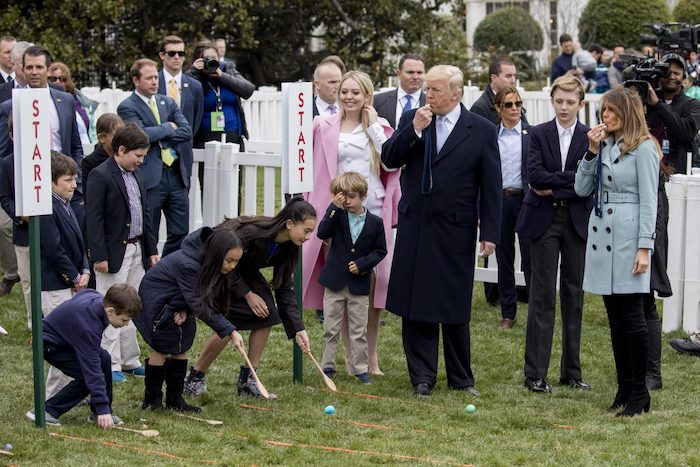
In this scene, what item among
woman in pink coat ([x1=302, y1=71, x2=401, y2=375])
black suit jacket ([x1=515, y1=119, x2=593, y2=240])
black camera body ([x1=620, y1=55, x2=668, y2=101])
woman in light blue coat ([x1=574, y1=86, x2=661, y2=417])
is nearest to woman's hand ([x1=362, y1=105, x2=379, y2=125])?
woman in pink coat ([x1=302, y1=71, x2=401, y2=375])

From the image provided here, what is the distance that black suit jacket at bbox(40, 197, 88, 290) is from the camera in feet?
28.4

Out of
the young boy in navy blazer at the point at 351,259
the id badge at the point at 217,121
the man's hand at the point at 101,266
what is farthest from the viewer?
the id badge at the point at 217,121

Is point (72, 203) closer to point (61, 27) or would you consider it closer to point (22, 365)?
point (22, 365)

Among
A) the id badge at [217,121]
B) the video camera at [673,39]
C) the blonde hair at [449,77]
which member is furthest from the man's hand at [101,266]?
the video camera at [673,39]

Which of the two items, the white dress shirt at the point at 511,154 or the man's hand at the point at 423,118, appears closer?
the man's hand at the point at 423,118

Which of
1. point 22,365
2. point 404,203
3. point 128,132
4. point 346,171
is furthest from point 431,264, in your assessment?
point 22,365

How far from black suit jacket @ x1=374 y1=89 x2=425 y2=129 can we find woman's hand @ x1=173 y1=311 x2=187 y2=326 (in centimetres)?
384

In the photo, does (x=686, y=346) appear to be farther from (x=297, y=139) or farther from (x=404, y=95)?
Answer: (x=297, y=139)

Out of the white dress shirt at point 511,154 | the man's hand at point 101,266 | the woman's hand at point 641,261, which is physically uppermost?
the white dress shirt at point 511,154

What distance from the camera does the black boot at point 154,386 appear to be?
26.8 feet

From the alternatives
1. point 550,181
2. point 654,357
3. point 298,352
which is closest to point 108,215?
point 298,352

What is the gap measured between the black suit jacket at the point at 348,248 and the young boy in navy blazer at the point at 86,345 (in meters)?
1.92

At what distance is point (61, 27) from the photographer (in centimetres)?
2328

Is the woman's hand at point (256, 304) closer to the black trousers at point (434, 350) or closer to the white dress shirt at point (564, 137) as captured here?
the black trousers at point (434, 350)
